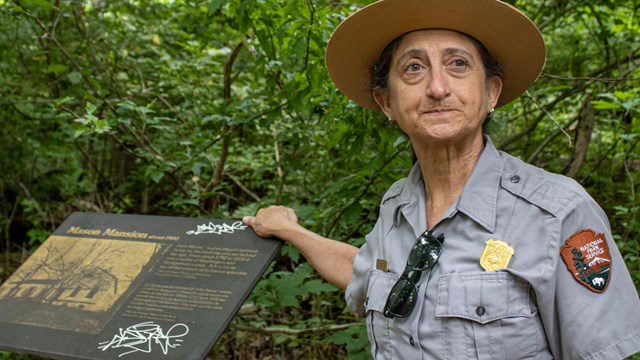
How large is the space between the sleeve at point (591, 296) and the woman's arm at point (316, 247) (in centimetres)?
106

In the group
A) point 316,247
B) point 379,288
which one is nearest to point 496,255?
point 379,288

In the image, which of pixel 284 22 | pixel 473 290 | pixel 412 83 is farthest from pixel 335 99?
pixel 473 290

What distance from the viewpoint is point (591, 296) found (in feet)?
5.44

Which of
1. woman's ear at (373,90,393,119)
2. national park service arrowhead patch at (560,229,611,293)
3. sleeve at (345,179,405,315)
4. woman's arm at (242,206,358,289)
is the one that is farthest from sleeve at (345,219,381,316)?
national park service arrowhead patch at (560,229,611,293)

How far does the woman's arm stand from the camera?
8.50 ft

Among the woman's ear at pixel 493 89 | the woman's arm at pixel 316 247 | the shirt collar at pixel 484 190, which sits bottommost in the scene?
the shirt collar at pixel 484 190

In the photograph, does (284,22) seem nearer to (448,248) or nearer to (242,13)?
(242,13)

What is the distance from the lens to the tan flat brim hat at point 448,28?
1.94 metres

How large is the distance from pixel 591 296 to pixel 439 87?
0.81m

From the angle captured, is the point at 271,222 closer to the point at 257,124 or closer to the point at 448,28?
the point at 448,28

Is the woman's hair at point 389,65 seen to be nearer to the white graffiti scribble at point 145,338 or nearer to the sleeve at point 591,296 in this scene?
the sleeve at point 591,296

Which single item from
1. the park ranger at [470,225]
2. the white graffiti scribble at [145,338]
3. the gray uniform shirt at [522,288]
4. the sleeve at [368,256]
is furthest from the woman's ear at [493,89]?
the white graffiti scribble at [145,338]

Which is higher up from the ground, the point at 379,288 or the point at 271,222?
the point at 271,222

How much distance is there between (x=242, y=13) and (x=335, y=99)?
2.41 feet
